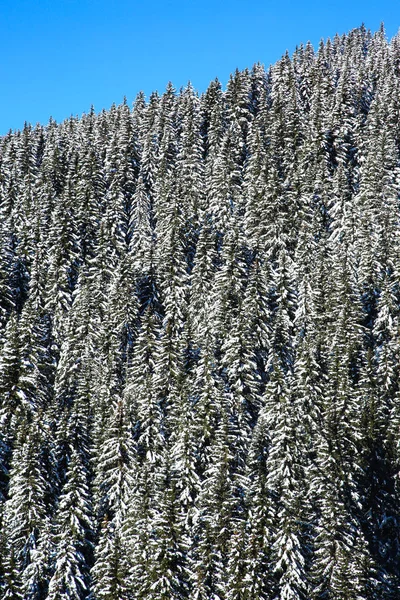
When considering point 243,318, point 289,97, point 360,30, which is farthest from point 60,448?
point 360,30

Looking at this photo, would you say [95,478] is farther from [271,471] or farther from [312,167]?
[312,167]

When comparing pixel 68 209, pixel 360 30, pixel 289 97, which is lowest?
pixel 68 209

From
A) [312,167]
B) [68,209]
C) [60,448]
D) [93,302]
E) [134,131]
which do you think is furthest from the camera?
[134,131]

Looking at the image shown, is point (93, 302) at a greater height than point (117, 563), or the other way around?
point (93, 302)

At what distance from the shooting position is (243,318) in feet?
170

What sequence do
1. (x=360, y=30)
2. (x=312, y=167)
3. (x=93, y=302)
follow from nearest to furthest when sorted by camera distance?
(x=93, y=302) → (x=312, y=167) → (x=360, y=30)

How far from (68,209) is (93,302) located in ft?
68.4

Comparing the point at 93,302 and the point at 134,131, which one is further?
the point at 134,131

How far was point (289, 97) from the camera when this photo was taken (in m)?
109

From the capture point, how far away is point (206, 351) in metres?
46.0

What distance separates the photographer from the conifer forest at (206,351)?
33844 mm

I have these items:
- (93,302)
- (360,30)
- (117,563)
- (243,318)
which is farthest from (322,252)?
(360,30)

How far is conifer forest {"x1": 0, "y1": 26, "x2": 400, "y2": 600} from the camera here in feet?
111

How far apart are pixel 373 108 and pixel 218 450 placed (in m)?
80.2
